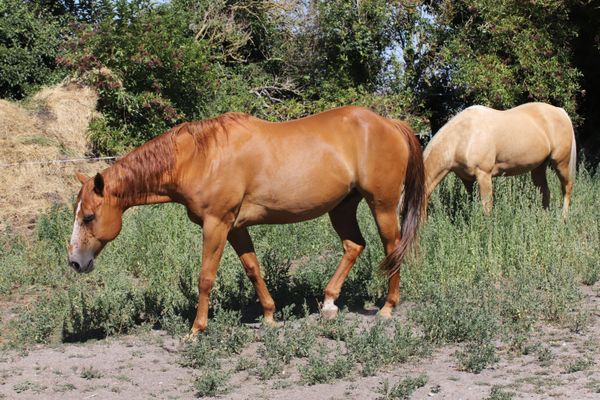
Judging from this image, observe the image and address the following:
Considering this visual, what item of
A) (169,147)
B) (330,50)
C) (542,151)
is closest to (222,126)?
(169,147)

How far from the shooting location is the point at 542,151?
33.9ft

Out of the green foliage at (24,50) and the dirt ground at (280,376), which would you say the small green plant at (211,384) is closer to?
the dirt ground at (280,376)

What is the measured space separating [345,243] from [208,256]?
4.50 ft

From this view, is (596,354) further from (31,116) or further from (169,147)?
(31,116)

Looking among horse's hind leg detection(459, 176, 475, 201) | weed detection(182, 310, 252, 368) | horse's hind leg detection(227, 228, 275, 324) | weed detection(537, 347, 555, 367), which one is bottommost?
weed detection(537, 347, 555, 367)

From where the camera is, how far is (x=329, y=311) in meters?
6.89

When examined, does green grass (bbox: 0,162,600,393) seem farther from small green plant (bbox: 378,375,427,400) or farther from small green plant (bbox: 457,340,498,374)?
small green plant (bbox: 378,375,427,400)

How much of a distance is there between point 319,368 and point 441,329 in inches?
49.4

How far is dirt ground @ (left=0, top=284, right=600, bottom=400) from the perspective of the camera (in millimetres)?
5027

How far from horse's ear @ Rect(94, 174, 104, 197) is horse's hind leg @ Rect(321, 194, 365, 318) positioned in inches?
81.9

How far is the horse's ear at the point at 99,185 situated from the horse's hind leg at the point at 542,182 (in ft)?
22.0

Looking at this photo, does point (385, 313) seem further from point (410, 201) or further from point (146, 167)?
point (146, 167)

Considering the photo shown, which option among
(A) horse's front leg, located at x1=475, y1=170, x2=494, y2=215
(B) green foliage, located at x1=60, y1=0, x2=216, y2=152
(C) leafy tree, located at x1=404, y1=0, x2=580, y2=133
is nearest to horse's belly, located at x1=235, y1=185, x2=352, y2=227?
(A) horse's front leg, located at x1=475, y1=170, x2=494, y2=215

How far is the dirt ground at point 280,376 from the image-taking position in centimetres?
503
